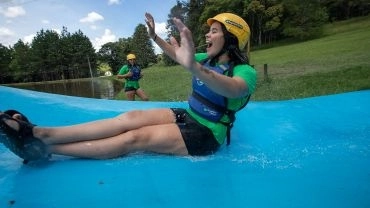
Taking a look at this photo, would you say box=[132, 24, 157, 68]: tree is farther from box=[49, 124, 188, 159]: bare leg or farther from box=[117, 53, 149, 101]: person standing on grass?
box=[49, 124, 188, 159]: bare leg

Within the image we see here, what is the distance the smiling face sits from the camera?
2604mm

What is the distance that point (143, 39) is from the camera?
205 feet

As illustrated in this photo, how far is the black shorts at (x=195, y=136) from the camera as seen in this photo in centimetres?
265

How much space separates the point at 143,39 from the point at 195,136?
201 ft

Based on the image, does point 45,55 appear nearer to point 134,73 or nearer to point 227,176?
point 134,73

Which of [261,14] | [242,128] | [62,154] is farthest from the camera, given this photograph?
[261,14]

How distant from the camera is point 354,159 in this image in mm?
2777

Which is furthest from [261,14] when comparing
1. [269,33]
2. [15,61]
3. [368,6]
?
[15,61]

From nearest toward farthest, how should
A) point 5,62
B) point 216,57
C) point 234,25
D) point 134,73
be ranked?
point 234,25
point 216,57
point 134,73
point 5,62

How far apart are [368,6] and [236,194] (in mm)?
45742

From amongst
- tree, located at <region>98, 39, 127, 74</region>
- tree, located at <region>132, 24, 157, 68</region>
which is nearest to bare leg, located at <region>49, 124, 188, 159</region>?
tree, located at <region>132, 24, 157, 68</region>

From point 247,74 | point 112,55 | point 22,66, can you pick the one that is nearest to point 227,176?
point 247,74

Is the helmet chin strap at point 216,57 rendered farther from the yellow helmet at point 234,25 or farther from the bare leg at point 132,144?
the bare leg at point 132,144

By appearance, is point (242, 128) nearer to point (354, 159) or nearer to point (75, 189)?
point (354, 159)
